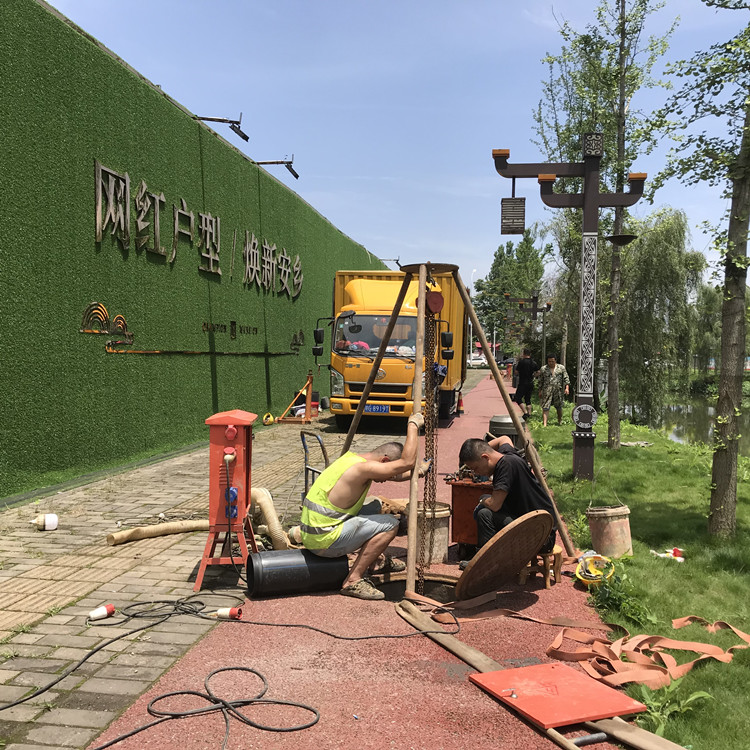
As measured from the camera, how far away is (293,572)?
557 cm

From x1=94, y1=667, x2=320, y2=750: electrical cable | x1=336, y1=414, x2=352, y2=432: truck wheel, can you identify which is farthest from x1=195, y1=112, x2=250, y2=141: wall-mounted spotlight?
x1=94, y1=667, x2=320, y2=750: electrical cable

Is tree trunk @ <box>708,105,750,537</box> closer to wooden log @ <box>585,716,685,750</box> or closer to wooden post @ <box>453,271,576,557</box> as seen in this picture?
wooden post @ <box>453,271,576,557</box>

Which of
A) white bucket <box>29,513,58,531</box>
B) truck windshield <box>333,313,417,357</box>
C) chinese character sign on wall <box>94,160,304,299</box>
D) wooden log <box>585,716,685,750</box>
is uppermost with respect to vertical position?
chinese character sign on wall <box>94,160,304,299</box>

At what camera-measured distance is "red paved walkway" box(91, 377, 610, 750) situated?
3467 mm

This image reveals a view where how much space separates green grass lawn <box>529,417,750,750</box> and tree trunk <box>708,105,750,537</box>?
351mm

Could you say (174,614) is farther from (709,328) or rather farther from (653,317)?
(709,328)

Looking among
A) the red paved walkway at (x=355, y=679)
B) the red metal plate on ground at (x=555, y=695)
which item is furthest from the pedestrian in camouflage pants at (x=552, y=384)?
the red metal plate on ground at (x=555, y=695)

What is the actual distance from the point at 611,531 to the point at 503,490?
56.7 inches

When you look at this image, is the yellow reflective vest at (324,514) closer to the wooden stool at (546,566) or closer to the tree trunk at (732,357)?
the wooden stool at (546,566)

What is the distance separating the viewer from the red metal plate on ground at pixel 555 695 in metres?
3.67

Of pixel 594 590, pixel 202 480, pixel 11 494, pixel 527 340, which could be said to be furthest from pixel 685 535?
pixel 527 340

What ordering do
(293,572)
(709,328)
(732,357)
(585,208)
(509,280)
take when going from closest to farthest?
(293,572), (732,357), (585,208), (709,328), (509,280)

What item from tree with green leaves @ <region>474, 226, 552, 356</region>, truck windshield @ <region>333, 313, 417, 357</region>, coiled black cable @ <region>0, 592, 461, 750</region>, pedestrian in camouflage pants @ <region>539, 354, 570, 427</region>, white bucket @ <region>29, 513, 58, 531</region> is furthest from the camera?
tree with green leaves @ <region>474, 226, 552, 356</region>

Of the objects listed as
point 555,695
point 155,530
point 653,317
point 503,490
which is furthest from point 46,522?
point 653,317
